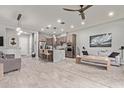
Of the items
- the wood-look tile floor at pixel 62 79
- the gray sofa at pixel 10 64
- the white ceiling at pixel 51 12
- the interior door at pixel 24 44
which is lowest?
the wood-look tile floor at pixel 62 79

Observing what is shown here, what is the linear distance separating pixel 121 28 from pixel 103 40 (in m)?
1.38

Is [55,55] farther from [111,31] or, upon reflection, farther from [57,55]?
[111,31]

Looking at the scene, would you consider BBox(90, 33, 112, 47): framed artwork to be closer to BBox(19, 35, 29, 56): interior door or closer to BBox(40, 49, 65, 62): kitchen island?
BBox(40, 49, 65, 62): kitchen island

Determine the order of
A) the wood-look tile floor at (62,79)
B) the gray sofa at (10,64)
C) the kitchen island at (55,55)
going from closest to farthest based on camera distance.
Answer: the wood-look tile floor at (62,79) → the gray sofa at (10,64) → the kitchen island at (55,55)

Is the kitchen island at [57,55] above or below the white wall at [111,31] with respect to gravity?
below

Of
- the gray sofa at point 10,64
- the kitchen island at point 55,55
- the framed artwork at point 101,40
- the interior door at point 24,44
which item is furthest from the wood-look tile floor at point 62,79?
the interior door at point 24,44

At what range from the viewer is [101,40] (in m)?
7.15

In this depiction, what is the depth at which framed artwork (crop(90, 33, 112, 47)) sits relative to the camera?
6.70 meters

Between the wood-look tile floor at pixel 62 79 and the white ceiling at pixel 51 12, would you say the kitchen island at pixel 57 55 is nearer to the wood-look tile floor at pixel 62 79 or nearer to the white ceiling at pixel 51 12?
the white ceiling at pixel 51 12

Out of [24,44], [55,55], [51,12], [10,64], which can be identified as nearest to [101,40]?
[55,55]

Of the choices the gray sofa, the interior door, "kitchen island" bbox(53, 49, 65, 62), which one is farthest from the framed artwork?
the interior door

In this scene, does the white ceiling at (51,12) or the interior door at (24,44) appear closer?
the white ceiling at (51,12)

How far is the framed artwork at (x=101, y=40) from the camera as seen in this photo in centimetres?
670

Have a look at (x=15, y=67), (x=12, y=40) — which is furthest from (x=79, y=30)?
(x=15, y=67)
